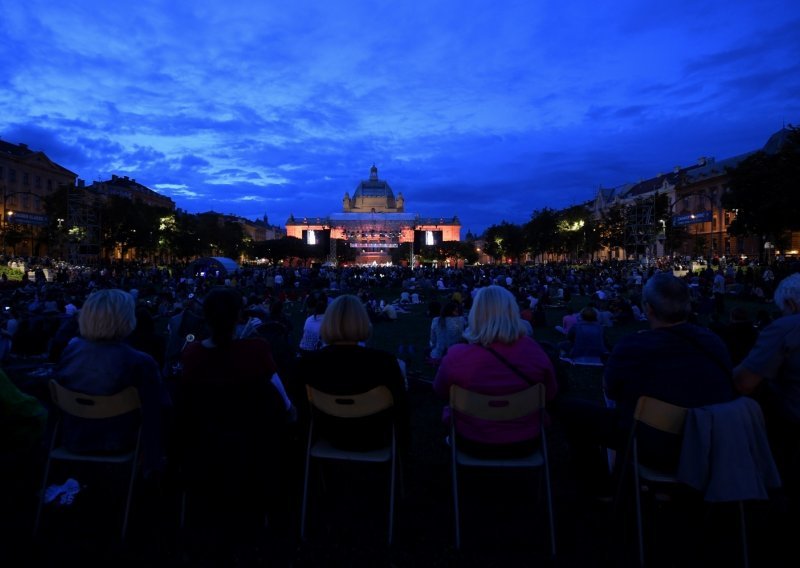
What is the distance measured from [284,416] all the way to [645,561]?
7.63 ft

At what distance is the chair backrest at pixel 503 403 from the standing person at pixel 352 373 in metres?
0.43

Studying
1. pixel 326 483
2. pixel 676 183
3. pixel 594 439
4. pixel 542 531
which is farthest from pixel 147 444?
pixel 676 183

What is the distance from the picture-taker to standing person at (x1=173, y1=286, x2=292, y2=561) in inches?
128

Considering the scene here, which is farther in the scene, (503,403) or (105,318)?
(105,318)

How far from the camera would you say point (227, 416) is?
10.7 feet

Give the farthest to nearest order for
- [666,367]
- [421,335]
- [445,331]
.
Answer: [421,335]
[445,331]
[666,367]

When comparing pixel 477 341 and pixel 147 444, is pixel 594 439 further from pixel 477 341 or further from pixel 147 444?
pixel 147 444

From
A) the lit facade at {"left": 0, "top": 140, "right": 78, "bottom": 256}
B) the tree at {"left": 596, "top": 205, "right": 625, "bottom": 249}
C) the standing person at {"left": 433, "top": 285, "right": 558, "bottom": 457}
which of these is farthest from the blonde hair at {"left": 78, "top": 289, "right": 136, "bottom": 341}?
the lit facade at {"left": 0, "top": 140, "right": 78, "bottom": 256}

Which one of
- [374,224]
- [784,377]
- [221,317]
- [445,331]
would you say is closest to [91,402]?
[221,317]

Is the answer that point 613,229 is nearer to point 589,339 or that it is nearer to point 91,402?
point 589,339

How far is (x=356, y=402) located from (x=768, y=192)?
3285cm

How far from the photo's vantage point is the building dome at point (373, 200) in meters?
132

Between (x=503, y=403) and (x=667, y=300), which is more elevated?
(x=667, y=300)

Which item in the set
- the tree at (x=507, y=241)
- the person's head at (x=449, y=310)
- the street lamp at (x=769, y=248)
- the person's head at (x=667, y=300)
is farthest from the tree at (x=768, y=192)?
the tree at (x=507, y=241)
